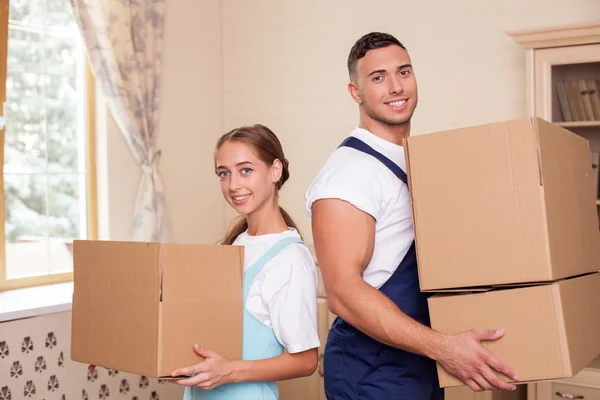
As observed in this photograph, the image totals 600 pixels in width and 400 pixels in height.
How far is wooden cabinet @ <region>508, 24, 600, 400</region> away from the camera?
2.72 meters

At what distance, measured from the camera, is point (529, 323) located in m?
1.31

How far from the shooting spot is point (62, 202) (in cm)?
328

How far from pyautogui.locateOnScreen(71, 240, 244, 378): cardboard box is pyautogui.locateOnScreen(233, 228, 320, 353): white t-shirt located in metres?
0.05

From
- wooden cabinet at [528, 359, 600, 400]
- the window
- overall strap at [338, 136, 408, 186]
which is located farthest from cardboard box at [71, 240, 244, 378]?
wooden cabinet at [528, 359, 600, 400]

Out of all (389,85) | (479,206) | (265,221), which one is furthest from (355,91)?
(479,206)

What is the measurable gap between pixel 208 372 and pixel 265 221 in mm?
410

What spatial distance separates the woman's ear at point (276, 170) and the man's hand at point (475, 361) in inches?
24.1

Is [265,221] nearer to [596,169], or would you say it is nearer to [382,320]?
[382,320]

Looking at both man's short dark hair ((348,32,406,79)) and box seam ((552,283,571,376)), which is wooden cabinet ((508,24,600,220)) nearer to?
man's short dark hair ((348,32,406,79))

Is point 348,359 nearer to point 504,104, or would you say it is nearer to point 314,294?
point 314,294

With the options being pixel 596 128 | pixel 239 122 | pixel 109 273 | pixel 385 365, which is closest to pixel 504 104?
pixel 596 128

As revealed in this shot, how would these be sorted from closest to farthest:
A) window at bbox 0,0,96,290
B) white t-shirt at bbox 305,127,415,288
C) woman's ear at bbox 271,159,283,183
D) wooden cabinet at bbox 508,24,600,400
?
white t-shirt at bbox 305,127,415,288, woman's ear at bbox 271,159,283,183, wooden cabinet at bbox 508,24,600,400, window at bbox 0,0,96,290

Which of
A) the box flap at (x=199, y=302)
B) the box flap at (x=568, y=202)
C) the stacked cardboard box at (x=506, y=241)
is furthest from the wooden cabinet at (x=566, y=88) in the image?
the box flap at (x=199, y=302)

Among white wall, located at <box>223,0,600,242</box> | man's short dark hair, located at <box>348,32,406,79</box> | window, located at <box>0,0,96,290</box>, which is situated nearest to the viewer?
man's short dark hair, located at <box>348,32,406,79</box>
